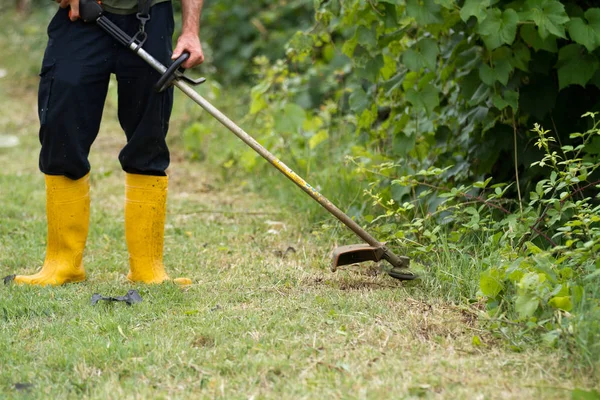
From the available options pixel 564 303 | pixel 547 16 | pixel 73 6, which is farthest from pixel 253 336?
pixel 547 16

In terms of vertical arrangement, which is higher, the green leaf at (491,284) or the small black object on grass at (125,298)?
the green leaf at (491,284)

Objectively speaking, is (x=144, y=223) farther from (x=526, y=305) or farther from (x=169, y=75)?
(x=526, y=305)

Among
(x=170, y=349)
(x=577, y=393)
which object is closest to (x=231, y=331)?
(x=170, y=349)

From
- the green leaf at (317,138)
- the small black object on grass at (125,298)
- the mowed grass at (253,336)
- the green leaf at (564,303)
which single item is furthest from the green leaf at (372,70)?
the green leaf at (564,303)

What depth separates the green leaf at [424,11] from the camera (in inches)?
140

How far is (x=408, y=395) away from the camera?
2.30 meters

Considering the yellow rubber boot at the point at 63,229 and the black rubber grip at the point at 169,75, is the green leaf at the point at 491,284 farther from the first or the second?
the yellow rubber boot at the point at 63,229

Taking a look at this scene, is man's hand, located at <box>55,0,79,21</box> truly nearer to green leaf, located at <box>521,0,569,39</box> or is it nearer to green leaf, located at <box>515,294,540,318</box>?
green leaf, located at <box>521,0,569,39</box>

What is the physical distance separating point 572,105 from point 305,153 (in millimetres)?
2036

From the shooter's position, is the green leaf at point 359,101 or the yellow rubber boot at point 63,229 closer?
the yellow rubber boot at point 63,229

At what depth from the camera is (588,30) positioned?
11.1ft

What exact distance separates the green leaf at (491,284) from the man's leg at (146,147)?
4.14 ft

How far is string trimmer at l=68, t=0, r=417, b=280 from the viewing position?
10.5 ft

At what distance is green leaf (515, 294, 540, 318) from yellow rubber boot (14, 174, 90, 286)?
184 cm
